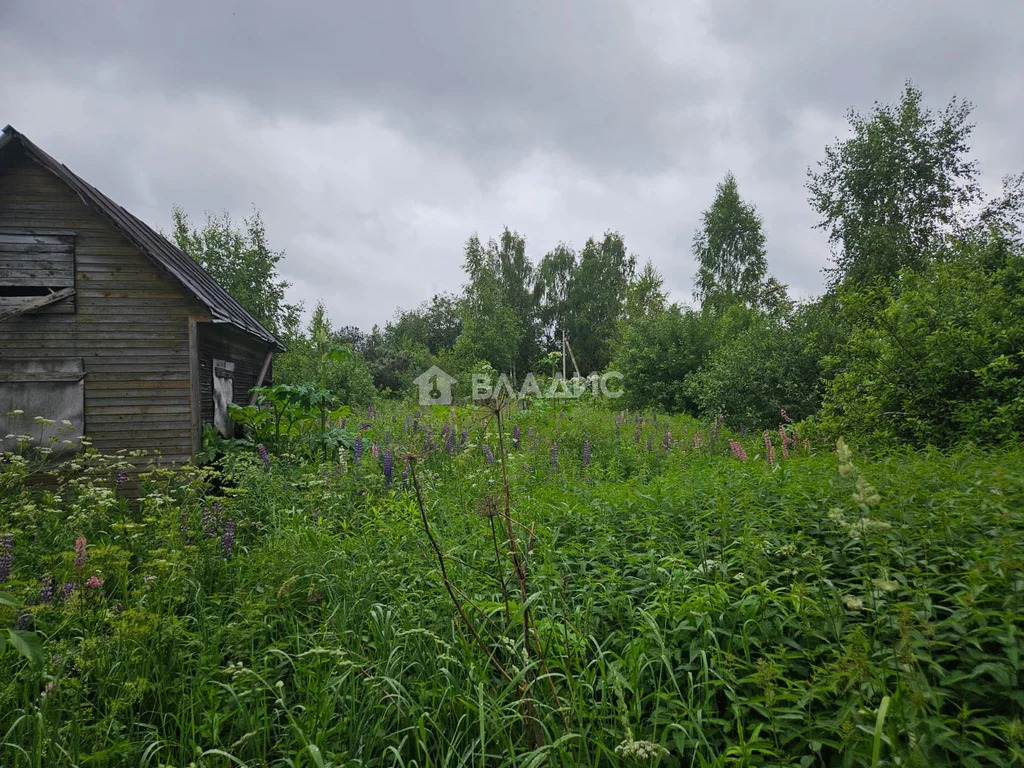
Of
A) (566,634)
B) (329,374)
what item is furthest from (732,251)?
(566,634)

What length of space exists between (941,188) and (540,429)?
59.1 feet

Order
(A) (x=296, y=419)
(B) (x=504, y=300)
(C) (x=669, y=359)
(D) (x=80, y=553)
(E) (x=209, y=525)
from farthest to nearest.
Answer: (B) (x=504, y=300) → (C) (x=669, y=359) → (A) (x=296, y=419) → (E) (x=209, y=525) → (D) (x=80, y=553)

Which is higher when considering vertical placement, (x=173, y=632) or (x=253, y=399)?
(x=253, y=399)

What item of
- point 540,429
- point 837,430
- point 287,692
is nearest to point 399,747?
point 287,692

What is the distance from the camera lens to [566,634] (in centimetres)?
192

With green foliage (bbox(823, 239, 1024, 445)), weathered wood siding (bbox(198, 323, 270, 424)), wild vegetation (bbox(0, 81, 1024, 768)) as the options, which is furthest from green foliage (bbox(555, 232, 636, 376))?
green foliage (bbox(823, 239, 1024, 445))

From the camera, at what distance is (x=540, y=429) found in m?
9.51

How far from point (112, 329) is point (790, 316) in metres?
13.0

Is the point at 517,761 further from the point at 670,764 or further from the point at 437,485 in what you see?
the point at 437,485

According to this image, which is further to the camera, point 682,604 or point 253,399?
point 253,399

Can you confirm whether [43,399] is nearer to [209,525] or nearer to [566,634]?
[209,525]

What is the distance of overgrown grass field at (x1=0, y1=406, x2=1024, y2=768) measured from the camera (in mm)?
1734

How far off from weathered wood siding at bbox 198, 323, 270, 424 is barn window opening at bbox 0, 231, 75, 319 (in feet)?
5.93

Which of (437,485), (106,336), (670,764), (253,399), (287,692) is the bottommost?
(287,692)
